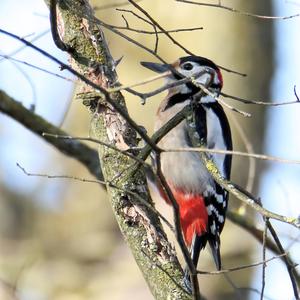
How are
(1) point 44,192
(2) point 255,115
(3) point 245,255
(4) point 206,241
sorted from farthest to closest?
(1) point 44,192
(2) point 255,115
(3) point 245,255
(4) point 206,241

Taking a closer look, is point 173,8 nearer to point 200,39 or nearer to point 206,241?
point 200,39

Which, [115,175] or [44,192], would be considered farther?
[44,192]

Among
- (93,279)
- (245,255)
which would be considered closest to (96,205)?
(93,279)

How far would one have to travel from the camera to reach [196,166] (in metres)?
3.71

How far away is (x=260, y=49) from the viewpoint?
17.3ft

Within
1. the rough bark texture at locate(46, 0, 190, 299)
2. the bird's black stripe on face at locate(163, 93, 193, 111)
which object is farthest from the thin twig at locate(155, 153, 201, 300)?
the bird's black stripe on face at locate(163, 93, 193, 111)

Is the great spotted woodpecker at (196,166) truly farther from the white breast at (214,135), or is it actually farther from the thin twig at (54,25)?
the thin twig at (54,25)

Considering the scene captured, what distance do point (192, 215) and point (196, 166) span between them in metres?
0.24

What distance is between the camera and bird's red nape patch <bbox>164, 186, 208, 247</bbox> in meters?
3.52

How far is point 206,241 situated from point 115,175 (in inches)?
40.7

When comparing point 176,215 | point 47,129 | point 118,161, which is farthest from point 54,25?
point 47,129

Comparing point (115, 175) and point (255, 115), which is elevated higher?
point (255, 115)

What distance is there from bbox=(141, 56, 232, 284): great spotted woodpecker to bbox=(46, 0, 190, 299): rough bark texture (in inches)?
32.6

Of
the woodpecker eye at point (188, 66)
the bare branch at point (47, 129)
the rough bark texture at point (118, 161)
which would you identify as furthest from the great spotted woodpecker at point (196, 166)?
the rough bark texture at point (118, 161)
